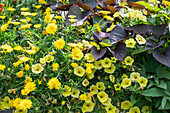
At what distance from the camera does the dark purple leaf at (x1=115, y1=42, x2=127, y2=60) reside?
1.24 m

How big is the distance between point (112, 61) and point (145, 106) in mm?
404

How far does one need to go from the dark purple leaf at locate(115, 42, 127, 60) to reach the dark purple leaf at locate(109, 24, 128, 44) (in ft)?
0.13

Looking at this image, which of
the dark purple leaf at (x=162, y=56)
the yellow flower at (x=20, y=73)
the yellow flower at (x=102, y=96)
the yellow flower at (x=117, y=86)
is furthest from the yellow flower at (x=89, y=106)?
the dark purple leaf at (x=162, y=56)

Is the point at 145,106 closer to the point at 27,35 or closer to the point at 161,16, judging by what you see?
the point at 161,16

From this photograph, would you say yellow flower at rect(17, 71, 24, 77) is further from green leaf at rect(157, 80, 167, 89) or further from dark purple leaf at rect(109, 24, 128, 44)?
green leaf at rect(157, 80, 167, 89)

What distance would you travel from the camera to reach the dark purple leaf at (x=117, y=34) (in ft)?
4.33

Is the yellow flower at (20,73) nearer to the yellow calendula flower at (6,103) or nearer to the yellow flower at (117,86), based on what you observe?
the yellow calendula flower at (6,103)

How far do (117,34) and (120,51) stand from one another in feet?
0.45

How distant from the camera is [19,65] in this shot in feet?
3.78

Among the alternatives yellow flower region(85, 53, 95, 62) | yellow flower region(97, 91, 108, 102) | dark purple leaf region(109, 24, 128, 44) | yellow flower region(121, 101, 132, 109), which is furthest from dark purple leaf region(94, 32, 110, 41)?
yellow flower region(121, 101, 132, 109)

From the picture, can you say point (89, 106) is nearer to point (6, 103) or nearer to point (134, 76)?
point (134, 76)

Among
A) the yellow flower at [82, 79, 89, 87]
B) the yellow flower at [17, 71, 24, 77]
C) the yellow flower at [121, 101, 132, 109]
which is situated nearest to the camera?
the yellow flower at [17, 71, 24, 77]

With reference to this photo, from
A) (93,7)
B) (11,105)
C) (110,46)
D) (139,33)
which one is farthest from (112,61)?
(11,105)

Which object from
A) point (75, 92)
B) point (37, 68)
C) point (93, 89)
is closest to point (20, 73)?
point (37, 68)
